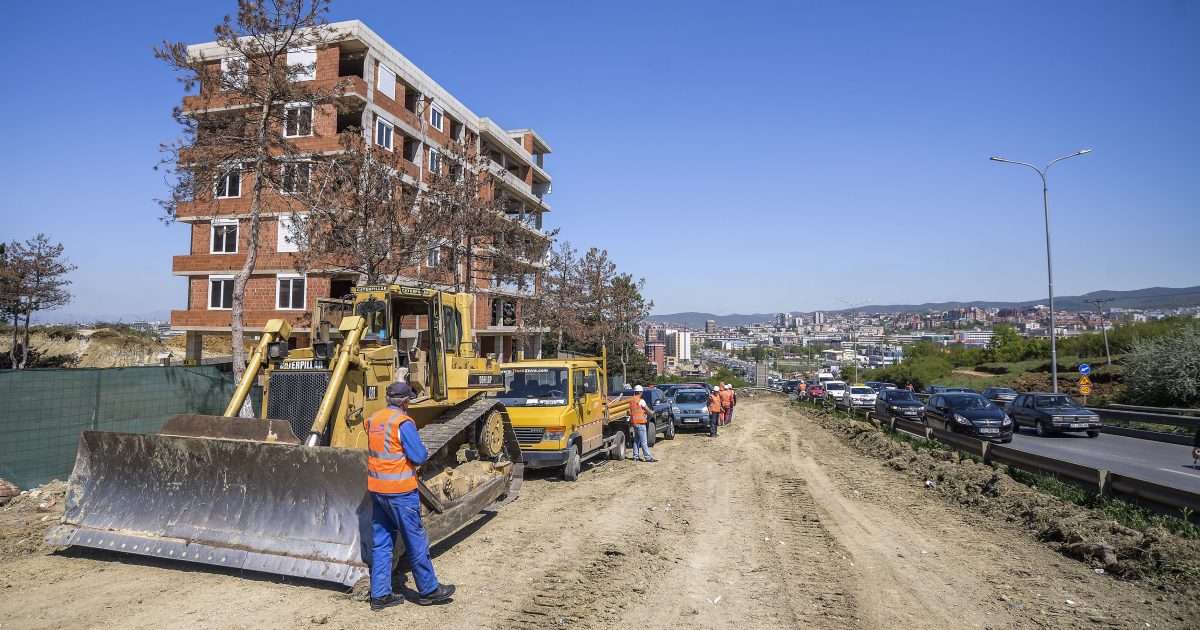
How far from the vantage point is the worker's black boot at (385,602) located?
5973 mm

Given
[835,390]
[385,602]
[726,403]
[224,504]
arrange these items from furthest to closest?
[835,390]
[726,403]
[224,504]
[385,602]

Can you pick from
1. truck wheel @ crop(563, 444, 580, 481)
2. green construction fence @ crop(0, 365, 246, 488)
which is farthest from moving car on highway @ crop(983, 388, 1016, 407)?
green construction fence @ crop(0, 365, 246, 488)

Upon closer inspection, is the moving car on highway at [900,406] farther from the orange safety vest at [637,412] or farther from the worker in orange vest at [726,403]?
the orange safety vest at [637,412]

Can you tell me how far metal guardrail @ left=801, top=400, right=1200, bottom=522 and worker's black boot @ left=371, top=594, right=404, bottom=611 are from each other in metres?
8.88

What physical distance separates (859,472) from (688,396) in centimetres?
1093

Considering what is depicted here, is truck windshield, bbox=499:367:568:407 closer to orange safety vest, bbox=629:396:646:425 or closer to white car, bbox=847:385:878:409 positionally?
orange safety vest, bbox=629:396:646:425

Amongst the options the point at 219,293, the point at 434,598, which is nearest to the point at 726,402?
the point at 434,598

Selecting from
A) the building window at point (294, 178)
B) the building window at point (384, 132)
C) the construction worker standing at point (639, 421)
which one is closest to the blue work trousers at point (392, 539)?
the construction worker standing at point (639, 421)

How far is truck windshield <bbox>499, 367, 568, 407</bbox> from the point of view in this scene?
42.8 ft

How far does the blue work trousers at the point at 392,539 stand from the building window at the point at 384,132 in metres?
28.8

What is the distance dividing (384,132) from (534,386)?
2391 cm

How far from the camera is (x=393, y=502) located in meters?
6.04

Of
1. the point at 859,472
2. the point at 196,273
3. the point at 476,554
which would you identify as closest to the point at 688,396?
the point at 859,472

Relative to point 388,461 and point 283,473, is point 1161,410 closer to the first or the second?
point 388,461
